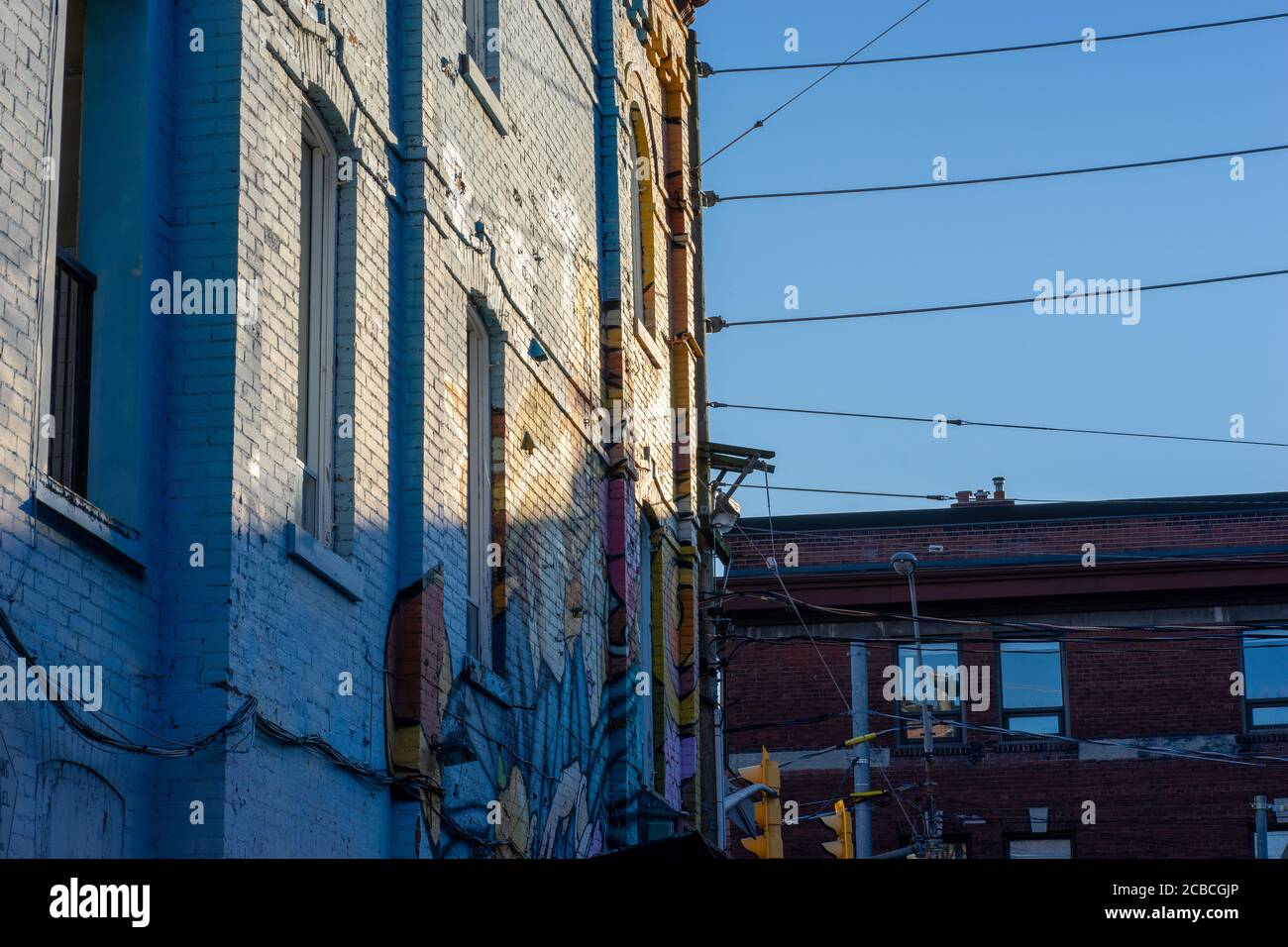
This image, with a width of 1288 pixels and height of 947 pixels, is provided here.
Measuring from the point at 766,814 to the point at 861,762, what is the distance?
787 cm

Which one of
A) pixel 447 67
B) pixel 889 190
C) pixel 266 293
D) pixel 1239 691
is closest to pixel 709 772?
pixel 889 190

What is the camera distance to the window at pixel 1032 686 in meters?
35.0

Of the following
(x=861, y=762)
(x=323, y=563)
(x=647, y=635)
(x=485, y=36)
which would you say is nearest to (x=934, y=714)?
(x=861, y=762)

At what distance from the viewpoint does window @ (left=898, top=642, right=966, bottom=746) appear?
3506 cm

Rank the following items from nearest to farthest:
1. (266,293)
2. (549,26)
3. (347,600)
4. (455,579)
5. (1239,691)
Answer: (266,293), (347,600), (455,579), (549,26), (1239,691)

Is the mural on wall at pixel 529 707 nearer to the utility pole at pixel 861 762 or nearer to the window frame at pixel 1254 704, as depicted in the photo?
the utility pole at pixel 861 762

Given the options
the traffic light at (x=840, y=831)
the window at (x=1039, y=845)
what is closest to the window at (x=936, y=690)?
the window at (x=1039, y=845)

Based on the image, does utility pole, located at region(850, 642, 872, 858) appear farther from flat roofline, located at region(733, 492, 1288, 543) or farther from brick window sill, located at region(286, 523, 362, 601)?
brick window sill, located at region(286, 523, 362, 601)

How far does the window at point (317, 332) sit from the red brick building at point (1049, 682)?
74.2 feet

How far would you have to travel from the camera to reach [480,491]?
14.6 metres
